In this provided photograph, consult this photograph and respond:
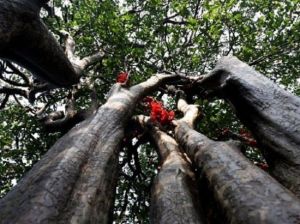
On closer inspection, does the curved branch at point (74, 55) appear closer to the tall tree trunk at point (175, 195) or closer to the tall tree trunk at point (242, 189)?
the tall tree trunk at point (175, 195)

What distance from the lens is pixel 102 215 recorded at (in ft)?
10.9

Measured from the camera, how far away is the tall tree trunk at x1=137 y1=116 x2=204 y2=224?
10.7 feet

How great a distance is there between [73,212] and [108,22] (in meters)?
7.91

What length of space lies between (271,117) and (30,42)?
2.76 meters


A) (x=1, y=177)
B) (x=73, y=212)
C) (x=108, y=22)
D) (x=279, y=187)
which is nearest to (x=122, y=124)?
(x=73, y=212)

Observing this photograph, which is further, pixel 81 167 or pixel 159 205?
pixel 81 167

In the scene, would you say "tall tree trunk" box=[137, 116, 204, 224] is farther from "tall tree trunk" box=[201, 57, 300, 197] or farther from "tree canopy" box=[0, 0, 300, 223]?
"tree canopy" box=[0, 0, 300, 223]

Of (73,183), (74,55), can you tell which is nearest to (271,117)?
(73,183)

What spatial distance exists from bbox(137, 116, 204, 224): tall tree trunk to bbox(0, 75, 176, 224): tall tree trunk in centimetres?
53

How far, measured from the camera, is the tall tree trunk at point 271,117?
11.2 ft

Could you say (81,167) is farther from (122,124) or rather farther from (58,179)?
(122,124)

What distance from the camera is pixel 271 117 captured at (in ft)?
12.8

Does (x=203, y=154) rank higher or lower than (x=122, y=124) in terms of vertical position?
lower

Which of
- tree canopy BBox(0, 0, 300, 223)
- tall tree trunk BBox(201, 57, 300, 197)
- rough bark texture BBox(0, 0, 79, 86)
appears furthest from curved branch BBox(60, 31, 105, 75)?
tall tree trunk BBox(201, 57, 300, 197)
